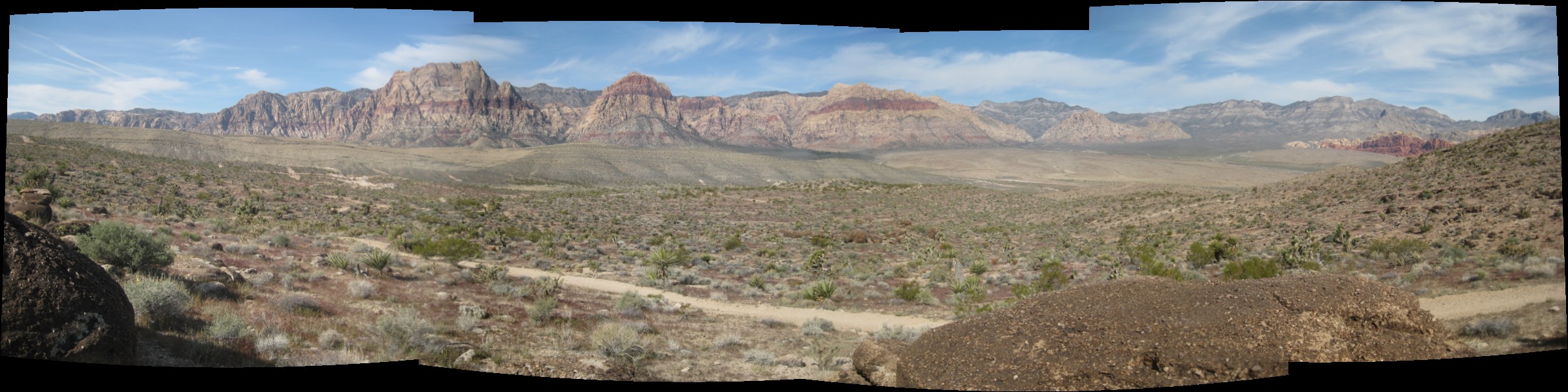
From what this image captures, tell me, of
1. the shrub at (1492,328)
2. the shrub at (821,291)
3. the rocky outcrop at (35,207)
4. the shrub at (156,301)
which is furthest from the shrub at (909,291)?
the rocky outcrop at (35,207)

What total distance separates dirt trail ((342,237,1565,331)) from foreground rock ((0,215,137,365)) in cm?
155

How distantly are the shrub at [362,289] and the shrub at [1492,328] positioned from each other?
8367 millimetres

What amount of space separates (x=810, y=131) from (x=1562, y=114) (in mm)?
11863

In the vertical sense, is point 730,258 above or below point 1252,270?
below

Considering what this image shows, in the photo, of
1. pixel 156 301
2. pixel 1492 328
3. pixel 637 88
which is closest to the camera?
pixel 156 301

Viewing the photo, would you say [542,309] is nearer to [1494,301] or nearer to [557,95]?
[557,95]

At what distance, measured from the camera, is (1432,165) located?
7137mm

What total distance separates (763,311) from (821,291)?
2.70ft

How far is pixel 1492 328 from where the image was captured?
165 inches

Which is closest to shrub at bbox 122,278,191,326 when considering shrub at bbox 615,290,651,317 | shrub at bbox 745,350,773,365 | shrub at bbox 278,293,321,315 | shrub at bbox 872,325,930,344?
shrub at bbox 278,293,321,315

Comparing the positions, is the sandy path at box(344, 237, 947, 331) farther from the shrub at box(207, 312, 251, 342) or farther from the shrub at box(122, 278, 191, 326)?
the shrub at box(122, 278, 191, 326)

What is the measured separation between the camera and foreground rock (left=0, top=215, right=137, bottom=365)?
10.5ft

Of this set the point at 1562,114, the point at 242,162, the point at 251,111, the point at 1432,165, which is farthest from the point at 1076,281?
the point at 242,162

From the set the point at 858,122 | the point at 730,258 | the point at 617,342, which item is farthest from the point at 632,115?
the point at 617,342
